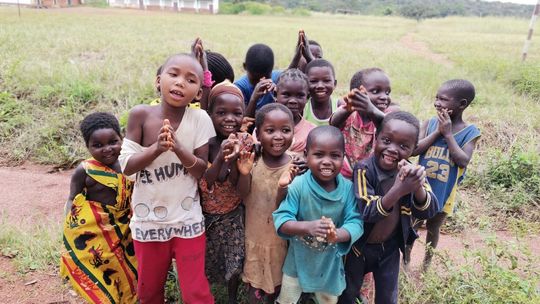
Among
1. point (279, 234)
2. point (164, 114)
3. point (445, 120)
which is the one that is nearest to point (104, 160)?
point (164, 114)

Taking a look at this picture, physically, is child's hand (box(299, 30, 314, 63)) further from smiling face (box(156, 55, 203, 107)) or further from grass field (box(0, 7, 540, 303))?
grass field (box(0, 7, 540, 303))

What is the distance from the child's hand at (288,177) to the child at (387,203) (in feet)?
1.18

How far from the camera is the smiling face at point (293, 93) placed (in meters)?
2.64

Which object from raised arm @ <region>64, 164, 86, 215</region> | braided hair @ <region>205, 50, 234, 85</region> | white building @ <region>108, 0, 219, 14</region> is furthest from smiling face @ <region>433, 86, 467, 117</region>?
white building @ <region>108, 0, 219, 14</region>

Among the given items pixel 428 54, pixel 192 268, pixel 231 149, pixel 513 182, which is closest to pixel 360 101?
pixel 231 149

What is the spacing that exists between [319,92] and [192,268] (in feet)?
4.75

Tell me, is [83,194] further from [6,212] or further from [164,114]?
[6,212]

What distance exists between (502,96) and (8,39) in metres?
11.1

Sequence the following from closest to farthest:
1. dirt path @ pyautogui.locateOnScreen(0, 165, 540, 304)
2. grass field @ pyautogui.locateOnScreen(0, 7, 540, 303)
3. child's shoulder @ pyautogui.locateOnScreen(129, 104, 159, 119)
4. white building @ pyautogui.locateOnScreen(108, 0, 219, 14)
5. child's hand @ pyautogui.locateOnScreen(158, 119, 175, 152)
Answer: child's hand @ pyautogui.locateOnScreen(158, 119, 175, 152) → child's shoulder @ pyautogui.locateOnScreen(129, 104, 159, 119) → dirt path @ pyautogui.locateOnScreen(0, 165, 540, 304) → grass field @ pyautogui.locateOnScreen(0, 7, 540, 303) → white building @ pyautogui.locateOnScreen(108, 0, 219, 14)

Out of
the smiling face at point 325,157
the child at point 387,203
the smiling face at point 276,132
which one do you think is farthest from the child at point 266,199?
the child at point 387,203

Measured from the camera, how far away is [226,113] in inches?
96.3

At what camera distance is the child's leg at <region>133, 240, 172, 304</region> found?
7.56 ft

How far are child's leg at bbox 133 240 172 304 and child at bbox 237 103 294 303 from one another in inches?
19.3

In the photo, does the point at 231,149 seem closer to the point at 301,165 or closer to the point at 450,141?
the point at 301,165
